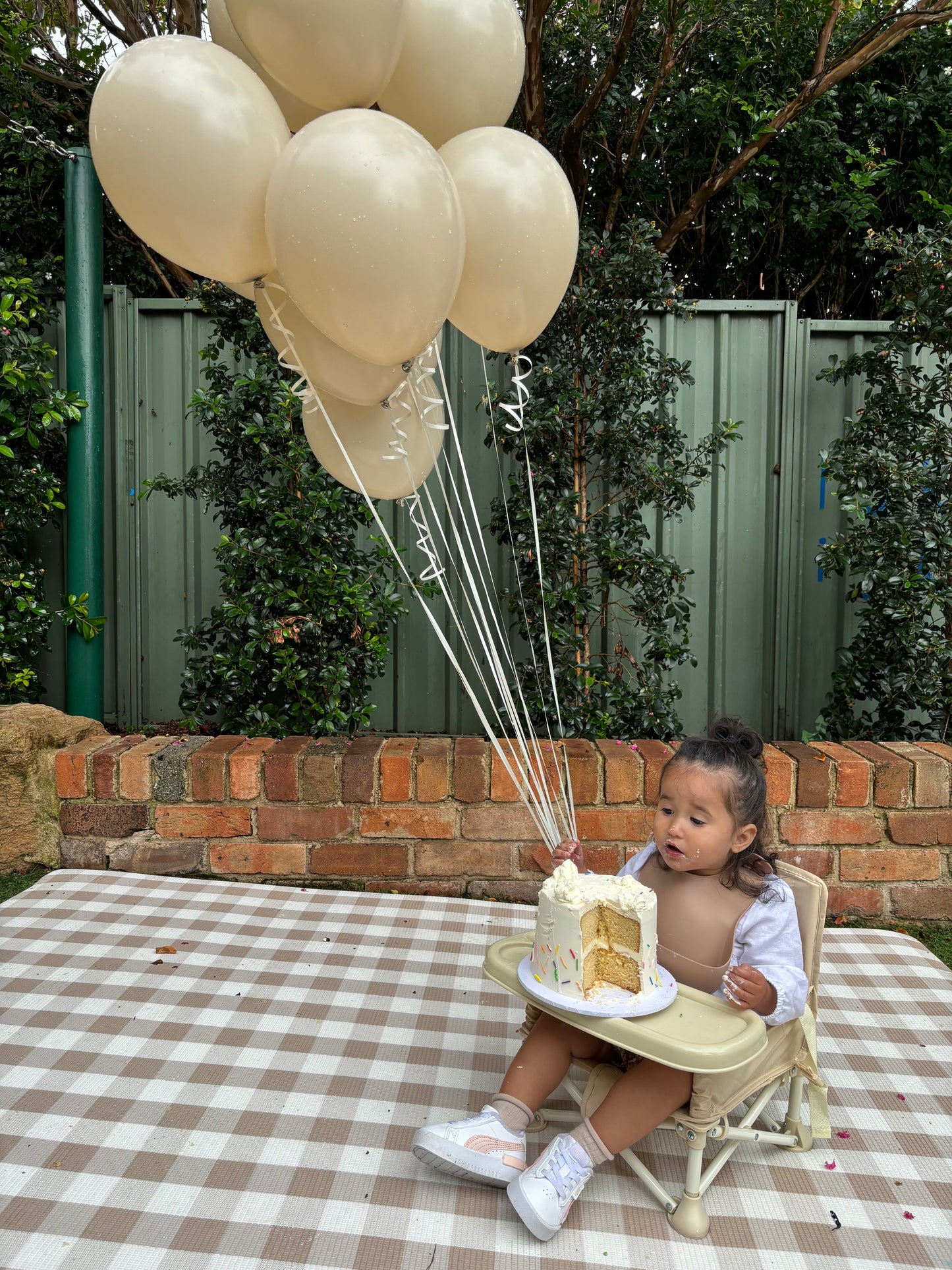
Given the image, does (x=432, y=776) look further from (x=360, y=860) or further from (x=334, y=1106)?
(x=334, y=1106)

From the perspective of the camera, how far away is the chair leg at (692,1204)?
1.37m

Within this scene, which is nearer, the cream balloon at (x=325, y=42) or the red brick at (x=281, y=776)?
the cream balloon at (x=325, y=42)

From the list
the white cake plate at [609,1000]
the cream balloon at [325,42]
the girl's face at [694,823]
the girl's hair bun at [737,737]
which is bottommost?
the white cake plate at [609,1000]

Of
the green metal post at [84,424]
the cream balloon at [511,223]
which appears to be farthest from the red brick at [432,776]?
the green metal post at [84,424]

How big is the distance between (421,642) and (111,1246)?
2.40 metres

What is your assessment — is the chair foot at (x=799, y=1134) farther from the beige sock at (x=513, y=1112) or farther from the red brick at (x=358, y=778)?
the red brick at (x=358, y=778)

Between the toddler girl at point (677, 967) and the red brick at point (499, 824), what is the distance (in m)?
0.87

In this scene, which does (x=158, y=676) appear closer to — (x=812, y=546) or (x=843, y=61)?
(x=812, y=546)

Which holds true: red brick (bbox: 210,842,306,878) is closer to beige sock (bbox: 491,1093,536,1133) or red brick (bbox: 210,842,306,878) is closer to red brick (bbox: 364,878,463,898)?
red brick (bbox: 364,878,463,898)

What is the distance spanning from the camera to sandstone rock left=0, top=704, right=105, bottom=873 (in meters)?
2.62

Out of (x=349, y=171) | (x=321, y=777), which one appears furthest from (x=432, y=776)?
(x=349, y=171)

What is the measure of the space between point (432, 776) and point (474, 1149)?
1.27m

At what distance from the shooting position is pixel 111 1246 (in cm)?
129

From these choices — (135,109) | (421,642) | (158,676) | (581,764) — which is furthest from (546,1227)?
(158,676)
